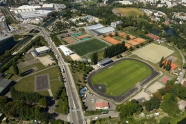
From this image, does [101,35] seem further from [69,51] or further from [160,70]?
[160,70]

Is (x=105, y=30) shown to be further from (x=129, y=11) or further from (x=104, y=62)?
(x=129, y=11)

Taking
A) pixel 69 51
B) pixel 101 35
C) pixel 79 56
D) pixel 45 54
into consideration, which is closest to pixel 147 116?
pixel 79 56

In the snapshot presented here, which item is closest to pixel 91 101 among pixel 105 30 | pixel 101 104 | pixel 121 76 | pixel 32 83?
pixel 101 104

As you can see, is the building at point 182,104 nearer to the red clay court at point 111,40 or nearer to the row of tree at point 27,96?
the row of tree at point 27,96

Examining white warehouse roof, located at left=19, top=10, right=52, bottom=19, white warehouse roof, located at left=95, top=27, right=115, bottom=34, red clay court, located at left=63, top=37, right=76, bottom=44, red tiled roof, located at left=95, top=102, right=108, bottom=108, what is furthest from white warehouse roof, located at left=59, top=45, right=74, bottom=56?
white warehouse roof, located at left=19, top=10, right=52, bottom=19

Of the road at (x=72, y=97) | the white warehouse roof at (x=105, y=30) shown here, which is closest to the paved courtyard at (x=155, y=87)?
the road at (x=72, y=97)
